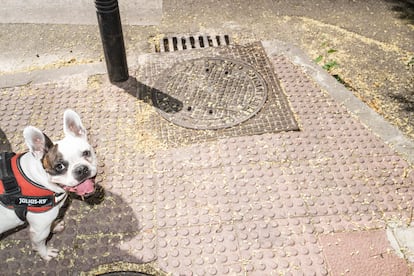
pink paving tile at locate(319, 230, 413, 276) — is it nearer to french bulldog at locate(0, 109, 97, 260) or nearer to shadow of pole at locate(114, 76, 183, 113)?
french bulldog at locate(0, 109, 97, 260)

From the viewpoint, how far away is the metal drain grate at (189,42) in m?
6.24

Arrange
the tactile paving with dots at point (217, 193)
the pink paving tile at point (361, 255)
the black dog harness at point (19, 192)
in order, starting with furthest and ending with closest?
the tactile paving with dots at point (217, 193) → the pink paving tile at point (361, 255) → the black dog harness at point (19, 192)

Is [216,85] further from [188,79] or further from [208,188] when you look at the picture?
[208,188]

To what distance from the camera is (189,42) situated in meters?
6.32

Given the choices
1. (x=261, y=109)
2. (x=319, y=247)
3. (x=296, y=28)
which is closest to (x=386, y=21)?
(x=296, y=28)

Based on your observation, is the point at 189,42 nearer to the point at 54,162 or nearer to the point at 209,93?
the point at 209,93

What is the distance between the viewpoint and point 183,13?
23.6 feet

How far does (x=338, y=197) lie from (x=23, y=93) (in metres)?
4.43

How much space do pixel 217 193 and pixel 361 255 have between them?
1587mm

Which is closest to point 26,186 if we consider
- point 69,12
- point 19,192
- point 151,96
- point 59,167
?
point 19,192

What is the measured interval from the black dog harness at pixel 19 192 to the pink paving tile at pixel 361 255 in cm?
268

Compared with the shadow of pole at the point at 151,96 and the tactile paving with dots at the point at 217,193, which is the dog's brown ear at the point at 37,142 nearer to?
the tactile paving with dots at the point at 217,193

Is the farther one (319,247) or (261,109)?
(261,109)

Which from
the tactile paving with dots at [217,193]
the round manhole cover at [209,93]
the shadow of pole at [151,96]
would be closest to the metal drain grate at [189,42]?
the round manhole cover at [209,93]
